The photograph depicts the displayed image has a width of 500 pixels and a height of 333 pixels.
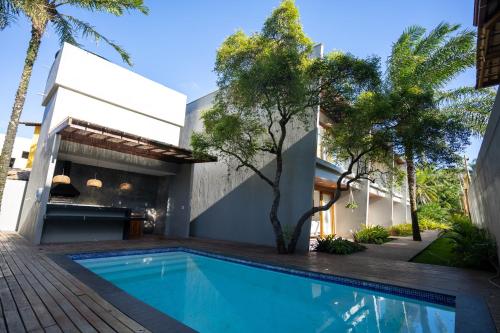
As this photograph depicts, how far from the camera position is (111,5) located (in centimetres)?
935

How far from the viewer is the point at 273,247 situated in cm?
1121

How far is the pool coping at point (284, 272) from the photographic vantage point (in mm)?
3420

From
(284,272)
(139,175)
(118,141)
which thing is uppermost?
(118,141)

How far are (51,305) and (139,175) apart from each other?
11675 millimetres

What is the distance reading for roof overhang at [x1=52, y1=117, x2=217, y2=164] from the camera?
9.13m

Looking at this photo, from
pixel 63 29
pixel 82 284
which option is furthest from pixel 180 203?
pixel 82 284

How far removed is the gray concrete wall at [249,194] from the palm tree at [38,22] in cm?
699

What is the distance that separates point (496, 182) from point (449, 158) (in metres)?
2.89

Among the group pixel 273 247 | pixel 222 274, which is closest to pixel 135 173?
pixel 273 247

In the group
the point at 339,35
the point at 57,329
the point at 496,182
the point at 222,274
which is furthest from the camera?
the point at 339,35

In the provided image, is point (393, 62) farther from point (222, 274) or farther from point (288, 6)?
point (222, 274)

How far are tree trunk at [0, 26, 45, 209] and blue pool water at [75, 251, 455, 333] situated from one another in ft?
11.5

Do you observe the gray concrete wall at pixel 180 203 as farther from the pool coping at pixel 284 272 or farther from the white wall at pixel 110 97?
the pool coping at pixel 284 272

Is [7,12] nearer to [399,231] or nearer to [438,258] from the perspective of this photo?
[438,258]
